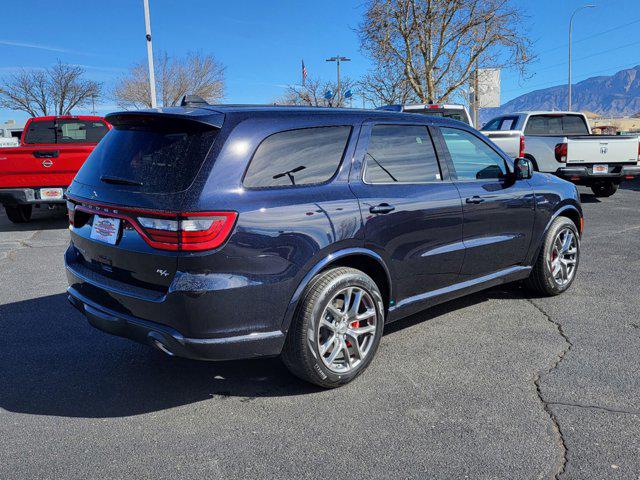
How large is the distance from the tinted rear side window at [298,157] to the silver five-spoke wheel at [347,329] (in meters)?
0.73

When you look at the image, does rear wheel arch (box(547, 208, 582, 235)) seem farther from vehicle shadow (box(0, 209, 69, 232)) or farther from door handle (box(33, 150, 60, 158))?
vehicle shadow (box(0, 209, 69, 232))

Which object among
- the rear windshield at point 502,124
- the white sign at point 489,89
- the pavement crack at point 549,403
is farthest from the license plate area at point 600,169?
the white sign at point 489,89

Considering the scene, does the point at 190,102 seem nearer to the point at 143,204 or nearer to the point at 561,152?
the point at 143,204

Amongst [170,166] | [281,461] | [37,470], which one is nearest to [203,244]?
[170,166]

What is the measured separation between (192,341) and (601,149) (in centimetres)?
1073

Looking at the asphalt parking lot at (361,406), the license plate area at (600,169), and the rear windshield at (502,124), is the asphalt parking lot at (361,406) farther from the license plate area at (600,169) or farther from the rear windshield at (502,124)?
the rear windshield at (502,124)

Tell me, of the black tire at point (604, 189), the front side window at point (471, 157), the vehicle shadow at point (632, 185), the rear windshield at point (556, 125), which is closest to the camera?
the front side window at point (471, 157)

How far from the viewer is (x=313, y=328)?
3242 millimetres

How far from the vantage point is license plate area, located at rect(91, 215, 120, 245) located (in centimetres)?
316

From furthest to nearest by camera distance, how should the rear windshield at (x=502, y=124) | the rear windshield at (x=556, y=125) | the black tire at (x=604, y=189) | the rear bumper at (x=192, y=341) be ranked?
the rear windshield at (x=502, y=124)
the rear windshield at (x=556, y=125)
the black tire at (x=604, y=189)
the rear bumper at (x=192, y=341)

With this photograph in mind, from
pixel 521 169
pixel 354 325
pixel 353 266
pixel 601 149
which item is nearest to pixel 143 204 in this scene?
pixel 353 266

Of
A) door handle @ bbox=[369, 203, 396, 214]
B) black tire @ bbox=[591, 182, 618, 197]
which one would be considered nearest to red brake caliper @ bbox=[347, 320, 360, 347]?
door handle @ bbox=[369, 203, 396, 214]

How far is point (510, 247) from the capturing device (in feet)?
15.5

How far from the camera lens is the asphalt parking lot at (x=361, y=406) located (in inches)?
106
